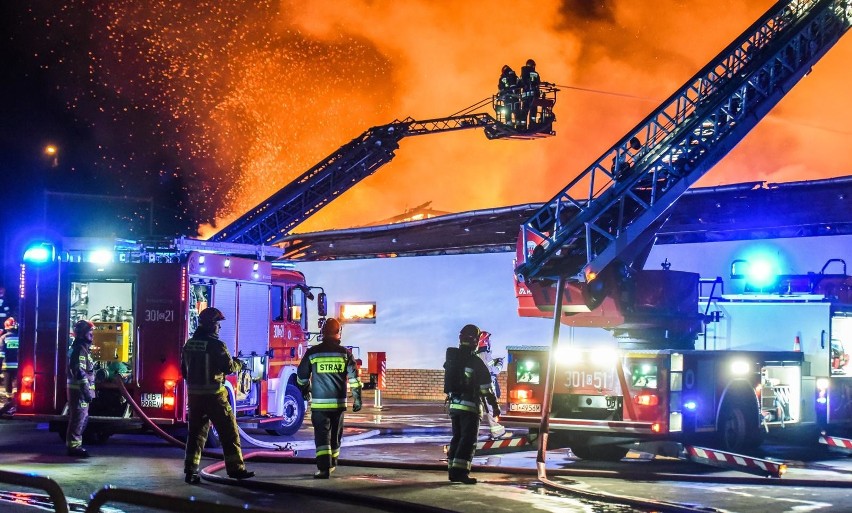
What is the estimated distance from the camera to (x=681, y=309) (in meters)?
13.2

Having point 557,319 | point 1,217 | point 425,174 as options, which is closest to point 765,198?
point 557,319

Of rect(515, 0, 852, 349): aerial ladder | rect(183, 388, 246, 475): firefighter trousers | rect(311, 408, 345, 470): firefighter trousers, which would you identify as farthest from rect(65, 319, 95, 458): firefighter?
rect(515, 0, 852, 349): aerial ladder

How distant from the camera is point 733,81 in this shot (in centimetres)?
1365

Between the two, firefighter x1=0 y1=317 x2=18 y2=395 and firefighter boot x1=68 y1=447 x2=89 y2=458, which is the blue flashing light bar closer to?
firefighter boot x1=68 y1=447 x2=89 y2=458

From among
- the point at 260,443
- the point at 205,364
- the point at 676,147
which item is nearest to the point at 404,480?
the point at 205,364

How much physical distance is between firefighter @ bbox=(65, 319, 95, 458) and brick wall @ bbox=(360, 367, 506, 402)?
428 inches

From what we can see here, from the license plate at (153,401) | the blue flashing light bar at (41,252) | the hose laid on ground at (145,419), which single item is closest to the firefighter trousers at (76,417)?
the hose laid on ground at (145,419)

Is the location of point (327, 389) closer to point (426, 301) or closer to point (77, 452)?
point (77, 452)

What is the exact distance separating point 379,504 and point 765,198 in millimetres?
12144

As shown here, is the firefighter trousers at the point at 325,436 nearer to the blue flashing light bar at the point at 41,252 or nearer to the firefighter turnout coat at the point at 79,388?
the firefighter turnout coat at the point at 79,388

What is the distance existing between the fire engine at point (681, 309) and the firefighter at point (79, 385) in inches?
193

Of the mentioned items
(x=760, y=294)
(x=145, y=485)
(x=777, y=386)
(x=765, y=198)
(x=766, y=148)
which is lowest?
(x=145, y=485)

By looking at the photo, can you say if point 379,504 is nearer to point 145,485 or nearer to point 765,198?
point 145,485

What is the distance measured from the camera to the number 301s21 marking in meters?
13.6
